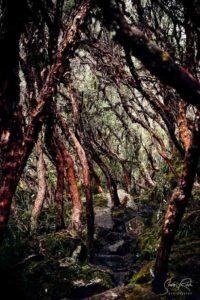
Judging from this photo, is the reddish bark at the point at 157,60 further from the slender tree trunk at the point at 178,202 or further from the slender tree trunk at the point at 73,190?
the slender tree trunk at the point at 73,190

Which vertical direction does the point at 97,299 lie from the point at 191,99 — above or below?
below

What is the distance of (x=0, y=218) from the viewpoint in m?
4.60

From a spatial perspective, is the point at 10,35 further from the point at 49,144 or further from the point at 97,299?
the point at 49,144

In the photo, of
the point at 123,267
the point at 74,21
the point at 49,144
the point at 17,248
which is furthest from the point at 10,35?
the point at 123,267

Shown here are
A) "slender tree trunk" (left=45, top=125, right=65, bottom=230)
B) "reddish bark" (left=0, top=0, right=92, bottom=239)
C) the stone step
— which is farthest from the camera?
the stone step

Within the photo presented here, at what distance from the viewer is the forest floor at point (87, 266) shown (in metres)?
5.75

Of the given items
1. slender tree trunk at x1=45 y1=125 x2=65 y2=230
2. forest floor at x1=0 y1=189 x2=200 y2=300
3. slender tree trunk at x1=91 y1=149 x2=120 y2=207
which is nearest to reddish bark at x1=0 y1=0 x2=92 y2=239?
forest floor at x1=0 y1=189 x2=200 y2=300

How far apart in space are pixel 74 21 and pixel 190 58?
197cm
